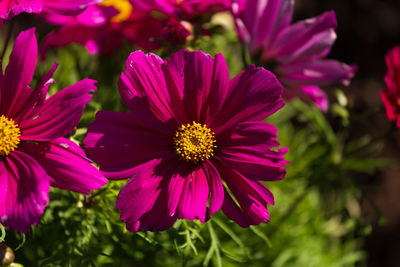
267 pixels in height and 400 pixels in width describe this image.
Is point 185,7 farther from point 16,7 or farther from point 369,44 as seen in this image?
point 369,44

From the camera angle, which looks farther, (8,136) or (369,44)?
(369,44)

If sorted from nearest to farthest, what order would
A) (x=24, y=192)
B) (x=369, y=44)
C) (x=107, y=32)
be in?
(x=24, y=192) < (x=107, y=32) < (x=369, y=44)

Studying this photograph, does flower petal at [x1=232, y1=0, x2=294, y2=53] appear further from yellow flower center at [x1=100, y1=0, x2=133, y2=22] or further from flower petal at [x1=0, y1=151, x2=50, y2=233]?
flower petal at [x1=0, y1=151, x2=50, y2=233]

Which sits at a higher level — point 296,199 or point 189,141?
point 189,141

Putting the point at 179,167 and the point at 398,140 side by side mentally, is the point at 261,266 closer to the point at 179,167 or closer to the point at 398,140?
the point at 179,167

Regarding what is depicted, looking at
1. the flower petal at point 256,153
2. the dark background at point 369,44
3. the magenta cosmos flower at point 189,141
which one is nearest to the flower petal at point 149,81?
the magenta cosmos flower at point 189,141

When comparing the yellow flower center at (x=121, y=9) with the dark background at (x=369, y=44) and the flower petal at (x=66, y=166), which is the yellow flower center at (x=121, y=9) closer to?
the flower petal at (x=66, y=166)

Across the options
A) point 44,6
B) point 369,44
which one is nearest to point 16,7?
point 44,6

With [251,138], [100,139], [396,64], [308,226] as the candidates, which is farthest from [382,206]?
[100,139]
